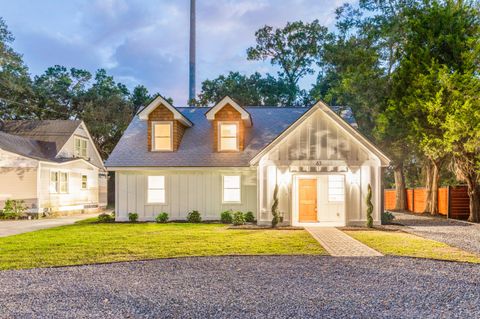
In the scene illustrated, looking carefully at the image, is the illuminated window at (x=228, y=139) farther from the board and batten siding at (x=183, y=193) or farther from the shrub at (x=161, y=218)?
the shrub at (x=161, y=218)

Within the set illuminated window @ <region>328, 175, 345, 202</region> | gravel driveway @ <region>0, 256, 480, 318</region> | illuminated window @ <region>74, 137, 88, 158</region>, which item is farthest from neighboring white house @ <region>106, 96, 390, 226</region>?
illuminated window @ <region>74, 137, 88, 158</region>

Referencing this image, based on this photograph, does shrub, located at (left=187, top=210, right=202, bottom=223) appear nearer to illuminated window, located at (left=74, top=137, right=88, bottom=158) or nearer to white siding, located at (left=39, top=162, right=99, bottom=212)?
white siding, located at (left=39, top=162, right=99, bottom=212)

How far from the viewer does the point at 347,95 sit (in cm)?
2625

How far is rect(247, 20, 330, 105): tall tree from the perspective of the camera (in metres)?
37.3

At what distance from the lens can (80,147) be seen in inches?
1090

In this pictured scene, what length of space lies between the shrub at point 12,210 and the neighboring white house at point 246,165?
7030mm

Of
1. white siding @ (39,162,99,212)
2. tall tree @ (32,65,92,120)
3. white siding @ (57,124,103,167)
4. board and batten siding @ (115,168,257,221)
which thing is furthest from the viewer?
tall tree @ (32,65,92,120)

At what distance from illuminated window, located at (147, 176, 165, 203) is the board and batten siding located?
0.64 ft

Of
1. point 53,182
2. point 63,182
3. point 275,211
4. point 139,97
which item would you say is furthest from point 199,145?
point 139,97

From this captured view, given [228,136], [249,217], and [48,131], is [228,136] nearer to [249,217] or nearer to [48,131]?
[249,217]

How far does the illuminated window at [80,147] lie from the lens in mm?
27094

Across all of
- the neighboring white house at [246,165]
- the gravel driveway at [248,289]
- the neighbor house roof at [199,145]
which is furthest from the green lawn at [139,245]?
the neighbor house roof at [199,145]

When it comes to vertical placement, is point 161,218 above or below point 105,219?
above

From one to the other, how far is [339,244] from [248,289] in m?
5.41
